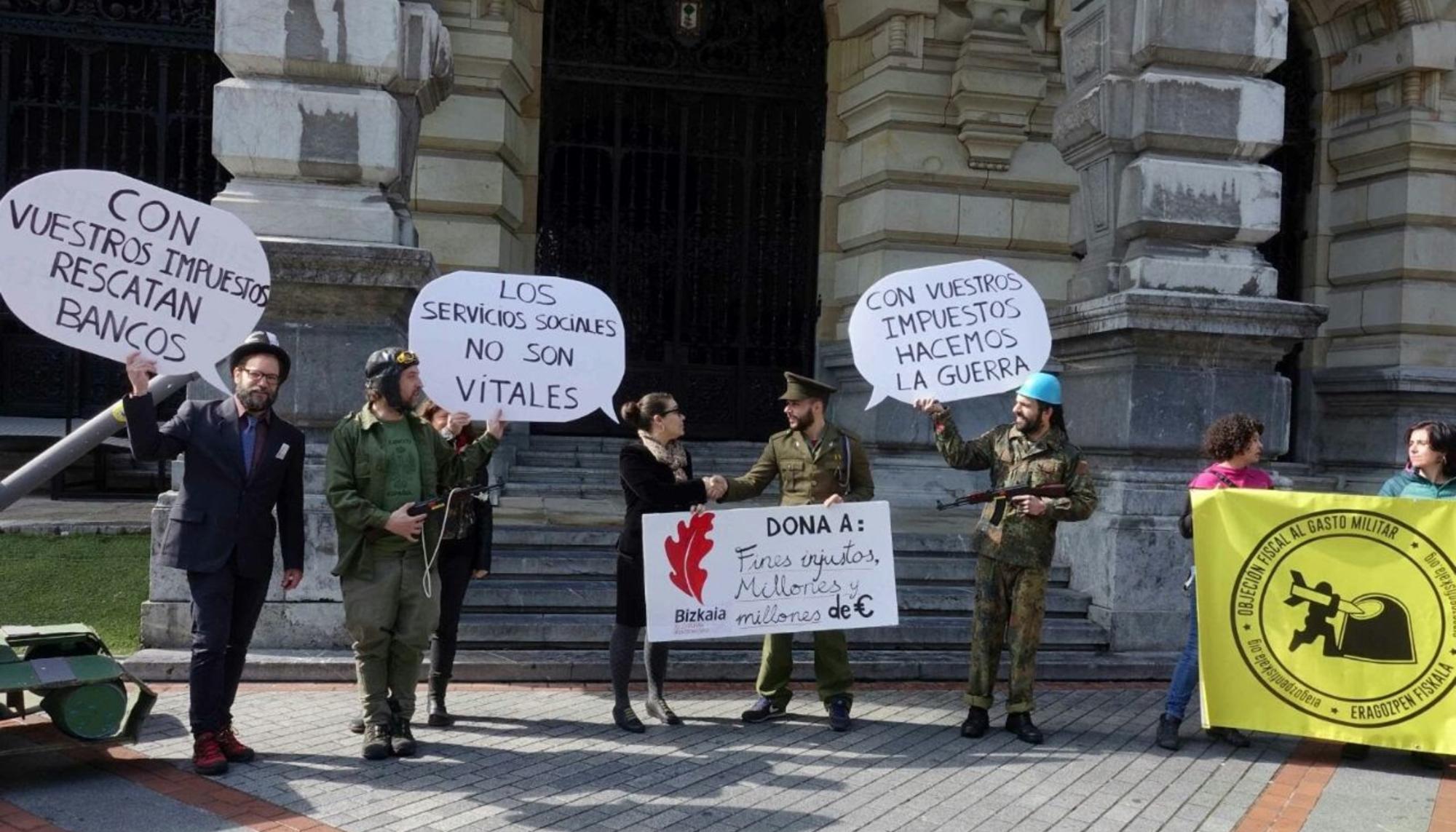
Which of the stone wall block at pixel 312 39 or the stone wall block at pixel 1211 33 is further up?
the stone wall block at pixel 1211 33

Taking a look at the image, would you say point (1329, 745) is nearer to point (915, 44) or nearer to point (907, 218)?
point (907, 218)

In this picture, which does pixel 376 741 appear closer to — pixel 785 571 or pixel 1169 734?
pixel 785 571

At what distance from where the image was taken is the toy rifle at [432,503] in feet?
18.2

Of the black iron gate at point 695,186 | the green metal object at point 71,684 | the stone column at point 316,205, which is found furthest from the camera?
the black iron gate at point 695,186

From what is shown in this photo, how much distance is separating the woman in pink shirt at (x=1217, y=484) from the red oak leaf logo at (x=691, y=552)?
246 centimetres

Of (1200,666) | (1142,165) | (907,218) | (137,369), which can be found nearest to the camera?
(137,369)

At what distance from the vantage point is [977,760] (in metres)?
5.92

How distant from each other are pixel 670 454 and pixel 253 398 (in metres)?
2.02

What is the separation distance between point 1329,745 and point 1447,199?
28.3 feet

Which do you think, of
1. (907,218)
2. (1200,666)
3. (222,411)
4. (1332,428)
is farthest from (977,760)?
(1332,428)

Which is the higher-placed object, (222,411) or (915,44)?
(915,44)

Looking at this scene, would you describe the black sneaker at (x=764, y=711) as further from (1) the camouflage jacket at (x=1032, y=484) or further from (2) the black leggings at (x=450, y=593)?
(2) the black leggings at (x=450, y=593)

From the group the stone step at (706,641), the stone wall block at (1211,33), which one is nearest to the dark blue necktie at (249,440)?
the stone step at (706,641)

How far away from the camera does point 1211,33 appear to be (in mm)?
8508
